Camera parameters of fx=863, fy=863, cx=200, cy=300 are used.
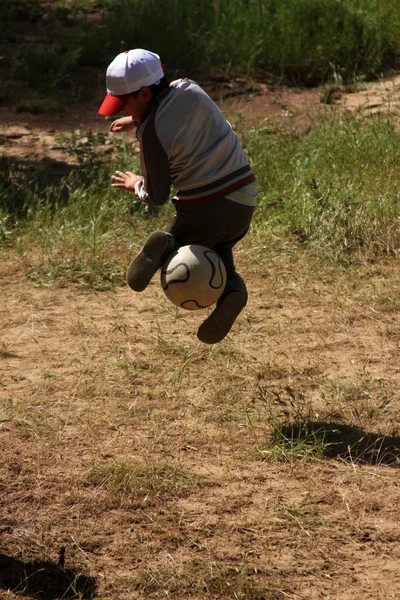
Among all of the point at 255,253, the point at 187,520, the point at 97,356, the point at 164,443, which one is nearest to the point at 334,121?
the point at 255,253

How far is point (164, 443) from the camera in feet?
12.5

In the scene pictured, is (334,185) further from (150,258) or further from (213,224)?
(150,258)

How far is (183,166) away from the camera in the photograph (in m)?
3.77

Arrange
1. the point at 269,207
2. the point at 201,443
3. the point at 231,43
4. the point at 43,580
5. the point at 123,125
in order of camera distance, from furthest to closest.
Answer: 1. the point at 231,43
2. the point at 269,207
3. the point at 123,125
4. the point at 201,443
5. the point at 43,580

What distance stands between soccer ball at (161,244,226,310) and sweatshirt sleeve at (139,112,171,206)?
0.27 meters

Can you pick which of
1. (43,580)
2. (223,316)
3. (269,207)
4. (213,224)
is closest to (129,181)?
(213,224)

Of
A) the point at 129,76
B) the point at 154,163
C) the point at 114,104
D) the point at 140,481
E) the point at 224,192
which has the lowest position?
the point at 140,481

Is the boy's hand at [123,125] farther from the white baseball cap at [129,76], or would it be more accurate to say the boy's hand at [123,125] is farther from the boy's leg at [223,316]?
the boy's leg at [223,316]

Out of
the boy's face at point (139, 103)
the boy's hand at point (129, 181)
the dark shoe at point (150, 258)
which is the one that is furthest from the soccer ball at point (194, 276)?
the boy's face at point (139, 103)

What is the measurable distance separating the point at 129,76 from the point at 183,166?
1.46 ft

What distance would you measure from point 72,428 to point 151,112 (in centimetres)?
145

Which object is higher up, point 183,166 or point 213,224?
point 183,166

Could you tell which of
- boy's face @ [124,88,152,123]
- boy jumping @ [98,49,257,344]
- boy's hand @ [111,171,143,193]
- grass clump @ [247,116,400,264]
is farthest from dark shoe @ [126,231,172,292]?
grass clump @ [247,116,400,264]

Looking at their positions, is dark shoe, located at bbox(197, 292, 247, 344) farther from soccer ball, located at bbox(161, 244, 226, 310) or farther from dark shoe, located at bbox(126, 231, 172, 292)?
dark shoe, located at bbox(126, 231, 172, 292)
